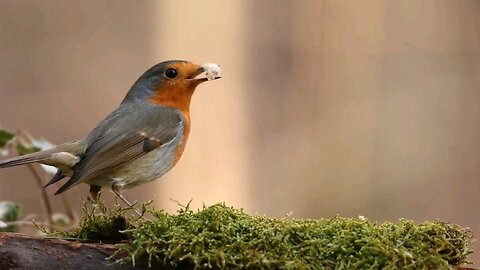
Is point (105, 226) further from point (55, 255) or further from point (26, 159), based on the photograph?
point (26, 159)

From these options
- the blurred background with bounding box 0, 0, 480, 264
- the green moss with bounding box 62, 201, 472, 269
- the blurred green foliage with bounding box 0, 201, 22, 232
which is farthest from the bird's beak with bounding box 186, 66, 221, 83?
the blurred background with bounding box 0, 0, 480, 264

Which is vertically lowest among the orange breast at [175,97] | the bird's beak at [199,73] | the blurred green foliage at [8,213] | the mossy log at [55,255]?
the blurred green foliage at [8,213]

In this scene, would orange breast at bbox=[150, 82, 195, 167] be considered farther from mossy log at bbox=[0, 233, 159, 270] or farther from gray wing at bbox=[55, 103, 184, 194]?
mossy log at bbox=[0, 233, 159, 270]

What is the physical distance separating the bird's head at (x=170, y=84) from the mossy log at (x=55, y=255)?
3.77ft

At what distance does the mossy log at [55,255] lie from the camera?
2.12 metres

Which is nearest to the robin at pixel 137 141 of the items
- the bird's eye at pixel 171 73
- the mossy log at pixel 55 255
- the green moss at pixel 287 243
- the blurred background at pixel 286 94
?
the bird's eye at pixel 171 73

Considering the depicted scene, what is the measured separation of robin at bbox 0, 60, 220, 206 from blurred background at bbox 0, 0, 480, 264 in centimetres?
217

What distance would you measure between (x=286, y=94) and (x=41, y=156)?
3414mm

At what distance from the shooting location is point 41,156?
111 inches

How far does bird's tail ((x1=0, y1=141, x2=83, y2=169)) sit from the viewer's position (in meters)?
2.72

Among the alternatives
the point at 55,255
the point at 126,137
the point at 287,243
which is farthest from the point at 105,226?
the point at 126,137

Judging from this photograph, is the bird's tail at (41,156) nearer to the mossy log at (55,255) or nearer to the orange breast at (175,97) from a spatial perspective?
the orange breast at (175,97)

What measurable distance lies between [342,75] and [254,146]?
896 millimetres

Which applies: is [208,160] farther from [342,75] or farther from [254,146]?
[342,75]
